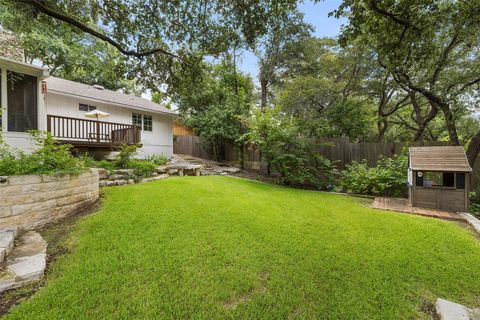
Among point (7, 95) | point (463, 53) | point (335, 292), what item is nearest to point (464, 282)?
point (335, 292)

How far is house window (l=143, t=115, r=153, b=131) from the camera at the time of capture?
12212 millimetres

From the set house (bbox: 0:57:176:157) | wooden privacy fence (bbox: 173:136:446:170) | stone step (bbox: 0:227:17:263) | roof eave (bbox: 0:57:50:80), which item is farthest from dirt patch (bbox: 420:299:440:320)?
roof eave (bbox: 0:57:50:80)

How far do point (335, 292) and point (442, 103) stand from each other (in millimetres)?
8538

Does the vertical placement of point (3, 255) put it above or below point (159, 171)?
below

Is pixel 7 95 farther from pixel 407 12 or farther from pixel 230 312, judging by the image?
pixel 407 12

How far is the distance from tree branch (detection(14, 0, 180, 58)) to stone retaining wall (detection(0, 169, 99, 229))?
3.27 meters

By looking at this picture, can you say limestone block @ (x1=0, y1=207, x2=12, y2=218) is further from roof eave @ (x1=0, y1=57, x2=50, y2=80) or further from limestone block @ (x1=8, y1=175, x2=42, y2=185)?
roof eave @ (x1=0, y1=57, x2=50, y2=80)

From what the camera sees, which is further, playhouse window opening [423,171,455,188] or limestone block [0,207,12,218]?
playhouse window opening [423,171,455,188]

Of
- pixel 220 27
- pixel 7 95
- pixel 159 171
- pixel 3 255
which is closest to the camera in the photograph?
pixel 3 255

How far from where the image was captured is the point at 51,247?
2863 millimetres

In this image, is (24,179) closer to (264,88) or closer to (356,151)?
(356,151)

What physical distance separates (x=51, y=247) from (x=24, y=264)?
523 mm

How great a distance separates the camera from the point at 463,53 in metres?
7.53

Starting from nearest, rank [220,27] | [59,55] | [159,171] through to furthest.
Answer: [220,27], [159,171], [59,55]
